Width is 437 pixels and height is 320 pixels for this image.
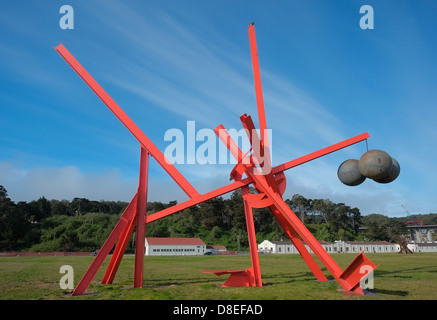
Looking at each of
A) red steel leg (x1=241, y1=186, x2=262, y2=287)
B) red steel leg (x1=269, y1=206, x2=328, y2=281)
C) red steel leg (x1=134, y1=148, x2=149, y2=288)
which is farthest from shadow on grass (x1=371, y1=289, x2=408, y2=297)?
red steel leg (x1=134, y1=148, x2=149, y2=288)

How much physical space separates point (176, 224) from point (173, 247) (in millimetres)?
20414

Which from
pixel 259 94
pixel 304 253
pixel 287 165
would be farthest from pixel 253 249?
pixel 259 94

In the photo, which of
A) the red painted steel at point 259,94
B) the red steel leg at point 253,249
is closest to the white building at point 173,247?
the red steel leg at point 253,249

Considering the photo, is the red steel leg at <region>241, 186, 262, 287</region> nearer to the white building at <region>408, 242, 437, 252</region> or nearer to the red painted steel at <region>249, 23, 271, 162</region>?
the red painted steel at <region>249, 23, 271, 162</region>

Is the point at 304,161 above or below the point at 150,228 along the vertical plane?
above

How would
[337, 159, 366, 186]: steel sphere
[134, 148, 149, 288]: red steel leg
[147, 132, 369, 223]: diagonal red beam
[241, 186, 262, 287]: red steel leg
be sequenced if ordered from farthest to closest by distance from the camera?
[147, 132, 369, 223]: diagonal red beam, [241, 186, 262, 287]: red steel leg, [337, 159, 366, 186]: steel sphere, [134, 148, 149, 288]: red steel leg

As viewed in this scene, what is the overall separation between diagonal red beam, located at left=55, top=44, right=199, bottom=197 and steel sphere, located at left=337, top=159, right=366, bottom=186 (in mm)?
5664

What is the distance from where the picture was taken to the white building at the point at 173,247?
57875 millimetres

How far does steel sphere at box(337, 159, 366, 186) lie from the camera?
1185cm

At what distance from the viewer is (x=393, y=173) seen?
10898 millimetres

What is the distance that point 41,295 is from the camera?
34.3 ft

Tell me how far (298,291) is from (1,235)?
207ft

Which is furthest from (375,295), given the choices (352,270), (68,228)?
(68,228)
